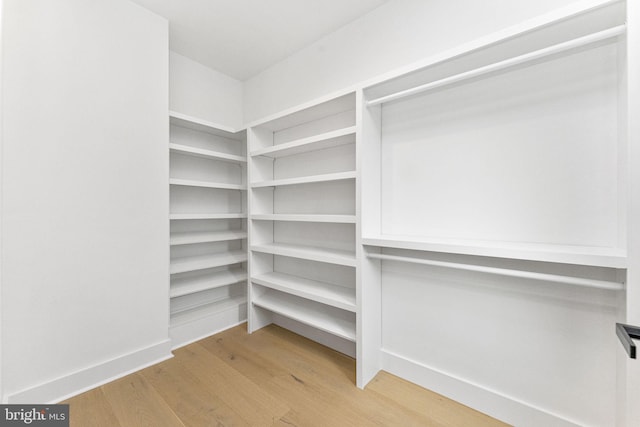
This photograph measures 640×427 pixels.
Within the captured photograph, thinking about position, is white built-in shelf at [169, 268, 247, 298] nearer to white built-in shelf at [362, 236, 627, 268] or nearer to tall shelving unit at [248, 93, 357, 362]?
tall shelving unit at [248, 93, 357, 362]

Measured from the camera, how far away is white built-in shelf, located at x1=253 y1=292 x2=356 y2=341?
1873mm

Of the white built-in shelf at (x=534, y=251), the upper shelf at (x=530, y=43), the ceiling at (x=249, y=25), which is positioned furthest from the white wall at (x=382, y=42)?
the white built-in shelf at (x=534, y=251)

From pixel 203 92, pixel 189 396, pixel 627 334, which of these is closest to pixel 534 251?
pixel 627 334

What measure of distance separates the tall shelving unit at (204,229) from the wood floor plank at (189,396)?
366mm

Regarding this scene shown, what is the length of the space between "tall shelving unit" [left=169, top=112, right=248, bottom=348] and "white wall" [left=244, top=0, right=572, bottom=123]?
684 millimetres

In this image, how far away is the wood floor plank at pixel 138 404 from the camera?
4.63ft

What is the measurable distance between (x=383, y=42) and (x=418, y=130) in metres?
0.74

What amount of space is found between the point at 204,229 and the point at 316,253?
133 cm

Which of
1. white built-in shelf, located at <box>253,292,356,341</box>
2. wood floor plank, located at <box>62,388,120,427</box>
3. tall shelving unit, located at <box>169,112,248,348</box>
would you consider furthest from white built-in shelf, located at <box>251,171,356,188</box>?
wood floor plank, located at <box>62,388,120,427</box>

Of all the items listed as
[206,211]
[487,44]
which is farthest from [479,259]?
[206,211]

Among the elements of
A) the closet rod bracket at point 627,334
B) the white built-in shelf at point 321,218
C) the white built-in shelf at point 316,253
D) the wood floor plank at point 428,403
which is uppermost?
the white built-in shelf at point 321,218

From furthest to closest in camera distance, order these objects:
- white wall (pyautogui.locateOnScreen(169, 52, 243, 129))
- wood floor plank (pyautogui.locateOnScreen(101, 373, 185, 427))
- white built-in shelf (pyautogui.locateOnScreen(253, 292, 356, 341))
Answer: white wall (pyautogui.locateOnScreen(169, 52, 243, 129)) → white built-in shelf (pyautogui.locateOnScreen(253, 292, 356, 341)) → wood floor plank (pyautogui.locateOnScreen(101, 373, 185, 427))

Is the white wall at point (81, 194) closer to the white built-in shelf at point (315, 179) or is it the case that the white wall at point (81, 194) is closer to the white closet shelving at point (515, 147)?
the white built-in shelf at point (315, 179)

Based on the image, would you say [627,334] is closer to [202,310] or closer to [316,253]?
[316,253]
